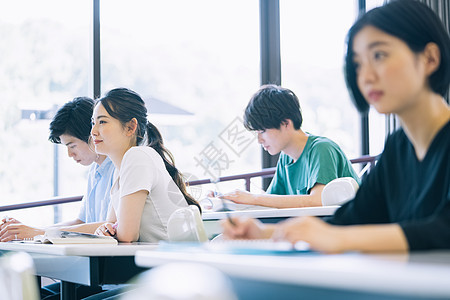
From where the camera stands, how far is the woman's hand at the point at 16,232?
2256mm

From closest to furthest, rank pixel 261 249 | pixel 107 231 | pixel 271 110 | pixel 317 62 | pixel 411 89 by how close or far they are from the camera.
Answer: pixel 261 249 → pixel 411 89 → pixel 107 231 → pixel 271 110 → pixel 317 62

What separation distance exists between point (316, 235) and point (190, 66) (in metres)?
4.26

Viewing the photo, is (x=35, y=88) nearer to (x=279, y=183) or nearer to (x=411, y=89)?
(x=279, y=183)

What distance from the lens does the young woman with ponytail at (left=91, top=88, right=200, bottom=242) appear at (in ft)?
6.79

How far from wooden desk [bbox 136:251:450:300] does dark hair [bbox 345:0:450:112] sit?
1.61 feet

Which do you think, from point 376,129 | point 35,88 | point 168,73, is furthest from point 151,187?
point 376,129

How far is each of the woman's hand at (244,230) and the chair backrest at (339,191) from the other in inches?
43.0

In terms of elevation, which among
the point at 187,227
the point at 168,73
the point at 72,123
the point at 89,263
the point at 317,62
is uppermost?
the point at 317,62

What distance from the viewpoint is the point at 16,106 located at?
4.26m

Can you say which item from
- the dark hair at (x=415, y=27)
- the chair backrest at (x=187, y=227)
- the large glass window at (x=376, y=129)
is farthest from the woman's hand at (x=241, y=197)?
the large glass window at (x=376, y=129)

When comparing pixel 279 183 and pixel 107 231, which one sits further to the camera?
pixel 279 183

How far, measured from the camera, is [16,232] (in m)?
2.27

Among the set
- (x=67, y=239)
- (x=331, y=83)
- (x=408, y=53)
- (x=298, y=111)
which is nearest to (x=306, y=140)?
(x=298, y=111)

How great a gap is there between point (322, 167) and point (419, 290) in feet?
7.99
